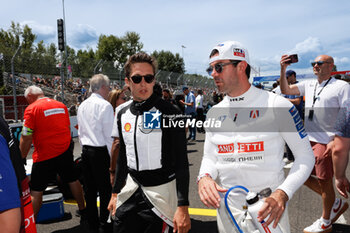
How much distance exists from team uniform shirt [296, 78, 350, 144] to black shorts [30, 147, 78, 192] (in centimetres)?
336

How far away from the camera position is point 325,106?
344cm

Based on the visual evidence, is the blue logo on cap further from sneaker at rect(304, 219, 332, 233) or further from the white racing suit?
sneaker at rect(304, 219, 332, 233)

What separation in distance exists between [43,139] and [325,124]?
368cm

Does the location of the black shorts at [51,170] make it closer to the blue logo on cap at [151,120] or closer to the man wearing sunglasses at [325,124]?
the blue logo on cap at [151,120]

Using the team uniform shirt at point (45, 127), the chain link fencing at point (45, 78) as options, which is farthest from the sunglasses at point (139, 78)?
the chain link fencing at point (45, 78)

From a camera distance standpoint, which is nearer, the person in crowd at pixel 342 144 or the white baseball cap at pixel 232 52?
the white baseball cap at pixel 232 52

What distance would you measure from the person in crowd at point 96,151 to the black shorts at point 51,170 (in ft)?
1.24

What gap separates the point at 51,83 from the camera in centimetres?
1831

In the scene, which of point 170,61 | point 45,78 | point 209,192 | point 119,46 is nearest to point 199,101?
point 45,78

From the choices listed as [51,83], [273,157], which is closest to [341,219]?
[273,157]

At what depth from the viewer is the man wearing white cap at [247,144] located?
5.23 feet

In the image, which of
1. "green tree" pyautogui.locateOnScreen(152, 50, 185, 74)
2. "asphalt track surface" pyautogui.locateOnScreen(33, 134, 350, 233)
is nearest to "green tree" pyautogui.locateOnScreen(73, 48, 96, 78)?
"asphalt track surface" pyautogui.locateOnScreen(33, 134, 350, 233)

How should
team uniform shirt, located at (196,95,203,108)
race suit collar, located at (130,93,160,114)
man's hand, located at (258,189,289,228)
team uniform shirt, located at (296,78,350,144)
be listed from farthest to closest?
team uniform shirt, located at (196,95,203,108), team uniform shirt, located at (296,78,350,144), race suit collar, located at (130,93,160,114), man's hand, located at (258,189,289,228)

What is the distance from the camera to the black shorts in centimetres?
370
